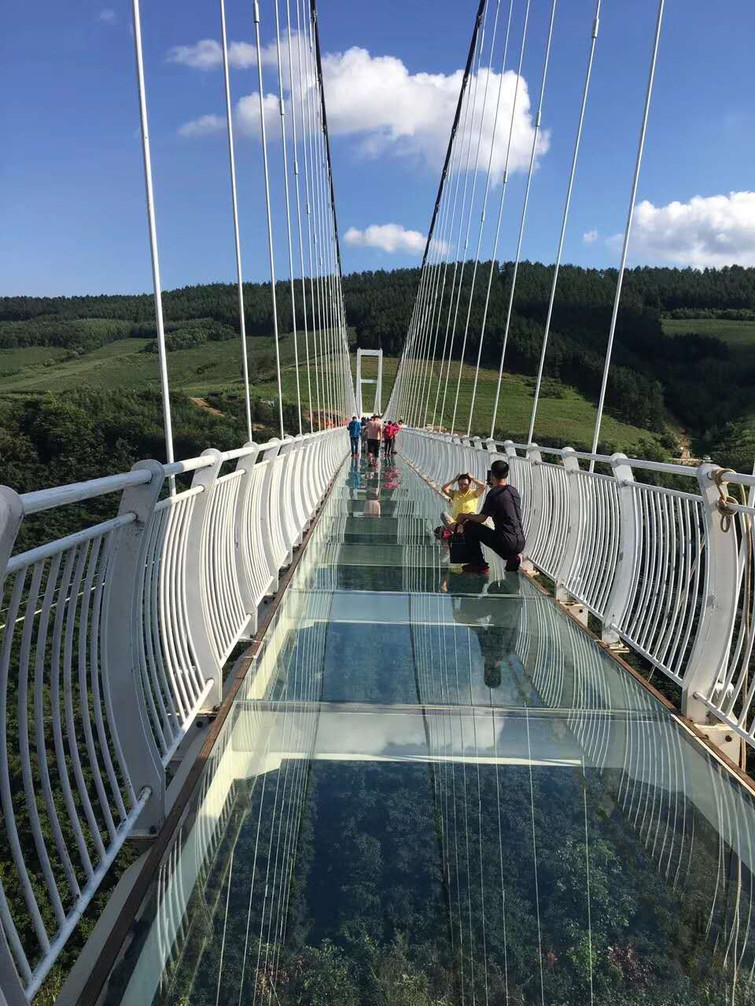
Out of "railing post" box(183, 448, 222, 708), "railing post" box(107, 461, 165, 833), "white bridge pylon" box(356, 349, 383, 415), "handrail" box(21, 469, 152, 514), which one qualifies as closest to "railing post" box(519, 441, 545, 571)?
"railing post" box(183, 448, 222, 708)

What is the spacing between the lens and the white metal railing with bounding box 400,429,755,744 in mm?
3055

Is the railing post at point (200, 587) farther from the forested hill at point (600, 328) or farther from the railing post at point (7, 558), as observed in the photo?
the forested hill at point (600, 328)

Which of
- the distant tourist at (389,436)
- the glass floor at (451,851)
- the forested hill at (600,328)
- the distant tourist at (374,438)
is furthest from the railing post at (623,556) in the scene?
the distant tourist at (389,436)

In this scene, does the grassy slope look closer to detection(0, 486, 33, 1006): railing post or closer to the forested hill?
the forested hill

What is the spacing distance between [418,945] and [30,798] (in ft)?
2.94

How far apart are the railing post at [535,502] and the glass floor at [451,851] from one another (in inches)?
121

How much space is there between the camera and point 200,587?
3150 mm

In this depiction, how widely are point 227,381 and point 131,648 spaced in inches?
1407

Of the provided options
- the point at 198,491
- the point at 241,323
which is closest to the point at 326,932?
the point at 198,491

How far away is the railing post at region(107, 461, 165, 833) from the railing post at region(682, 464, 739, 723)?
2.12 metres

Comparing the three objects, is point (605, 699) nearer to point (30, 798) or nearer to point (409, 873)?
point (409, 873)

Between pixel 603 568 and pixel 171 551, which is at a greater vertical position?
pixel 171 551

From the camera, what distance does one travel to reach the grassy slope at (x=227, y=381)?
29.5 m

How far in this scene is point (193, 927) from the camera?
1794 mm
